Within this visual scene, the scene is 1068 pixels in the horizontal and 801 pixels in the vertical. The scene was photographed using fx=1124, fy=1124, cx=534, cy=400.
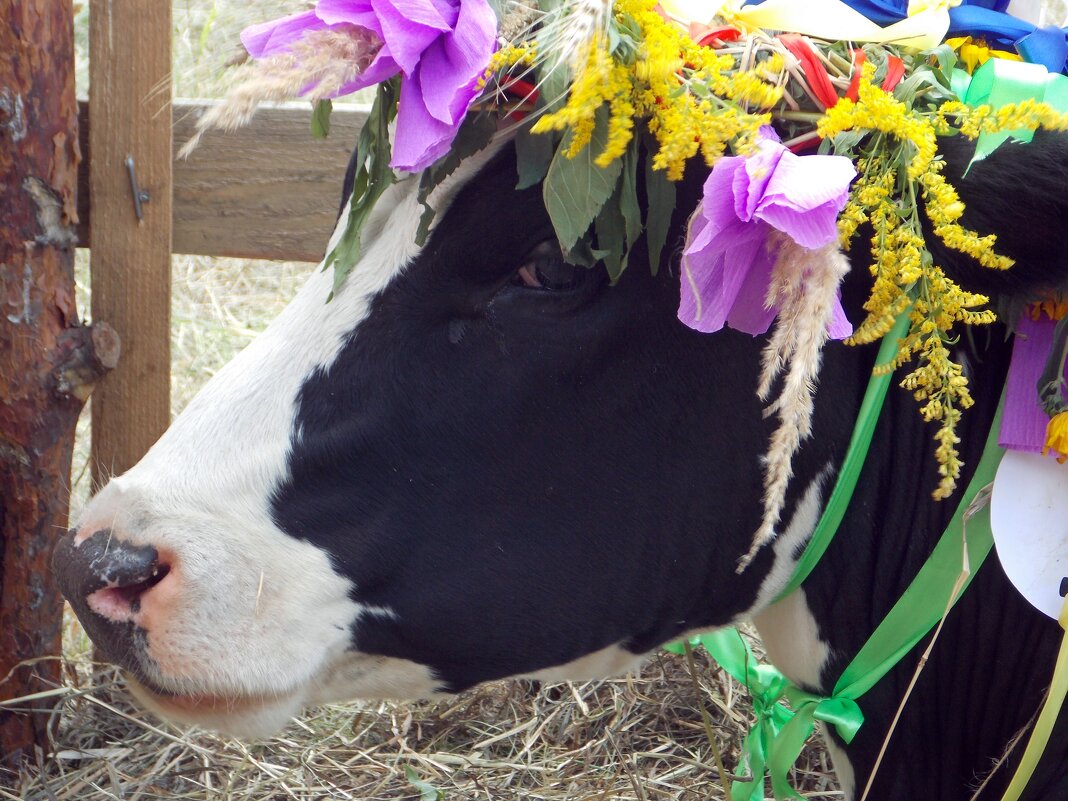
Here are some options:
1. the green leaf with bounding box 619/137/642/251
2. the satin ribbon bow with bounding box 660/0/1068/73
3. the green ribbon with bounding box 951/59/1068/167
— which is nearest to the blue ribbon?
the satin ribbon bow with bounding box 660/0/1068/73

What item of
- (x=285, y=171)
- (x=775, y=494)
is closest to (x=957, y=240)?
(x=775, y=494)

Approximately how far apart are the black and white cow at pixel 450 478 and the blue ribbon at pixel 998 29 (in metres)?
0.34

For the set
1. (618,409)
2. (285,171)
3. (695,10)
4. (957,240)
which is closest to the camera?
(957,240)

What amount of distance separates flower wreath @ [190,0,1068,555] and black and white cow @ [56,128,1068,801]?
94 mm

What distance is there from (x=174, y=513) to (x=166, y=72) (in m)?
1.60

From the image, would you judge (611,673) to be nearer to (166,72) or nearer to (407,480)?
(407,480)

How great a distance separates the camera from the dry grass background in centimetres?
273

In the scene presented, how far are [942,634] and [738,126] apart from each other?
0.89 m

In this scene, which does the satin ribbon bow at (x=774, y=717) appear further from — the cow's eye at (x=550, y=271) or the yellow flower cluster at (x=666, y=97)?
the yellow flower cluster at (x=666, y=97)

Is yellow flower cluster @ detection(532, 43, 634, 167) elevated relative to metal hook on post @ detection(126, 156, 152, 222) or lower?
elevated

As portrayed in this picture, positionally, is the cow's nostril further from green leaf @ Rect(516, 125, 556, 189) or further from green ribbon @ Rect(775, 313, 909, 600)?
green ribbon @ Rect(775, 313, 909, 600)

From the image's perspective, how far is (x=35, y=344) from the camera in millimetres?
2545

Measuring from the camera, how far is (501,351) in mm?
1508

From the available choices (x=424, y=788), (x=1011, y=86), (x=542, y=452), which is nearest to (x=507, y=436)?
(x=542, y=452)
